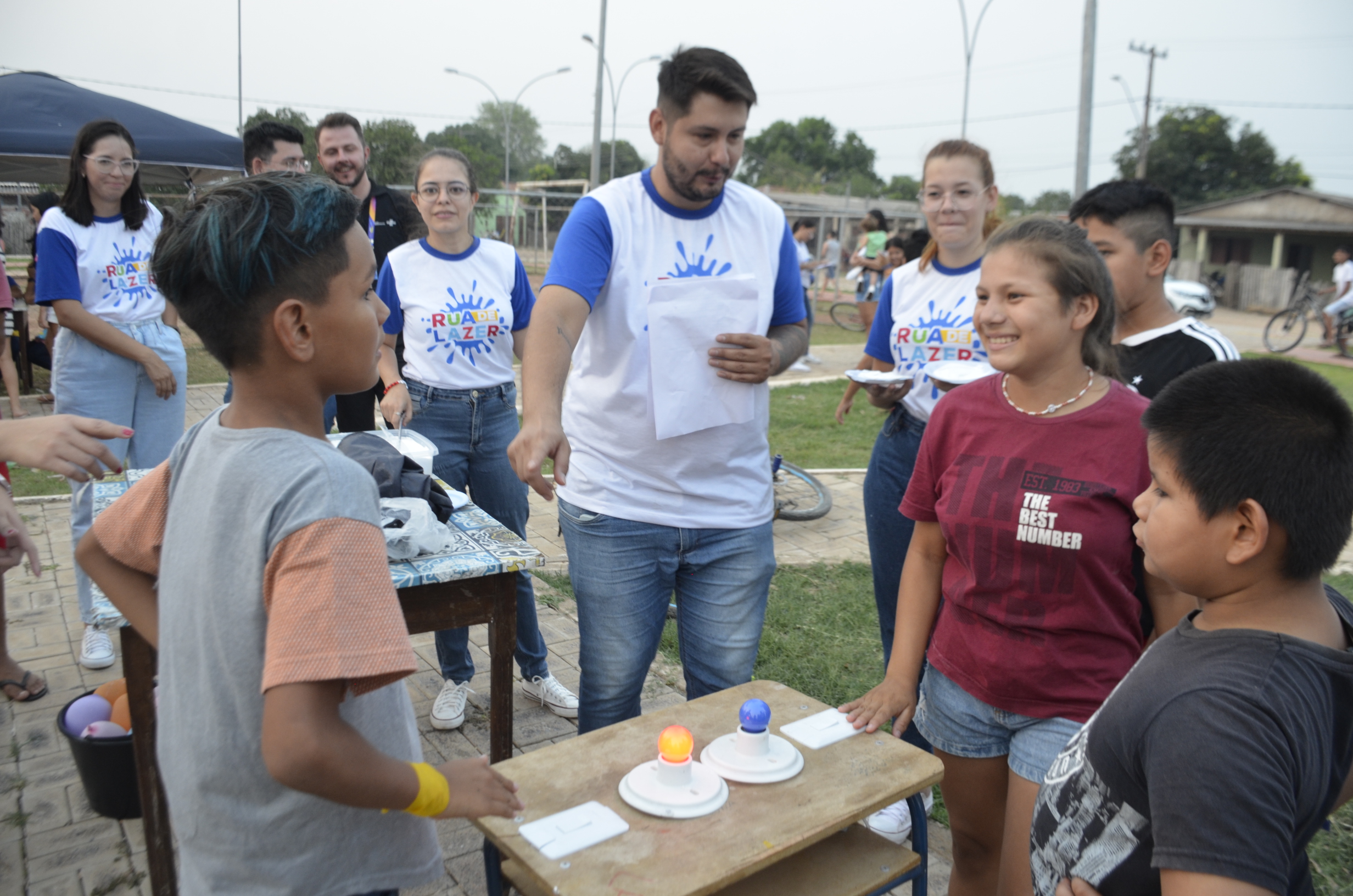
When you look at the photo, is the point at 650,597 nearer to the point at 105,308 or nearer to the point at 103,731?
the point at 103,731

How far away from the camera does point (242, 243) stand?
4.19ft

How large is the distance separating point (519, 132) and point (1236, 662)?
314ft

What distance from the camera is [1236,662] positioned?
47.6 inches

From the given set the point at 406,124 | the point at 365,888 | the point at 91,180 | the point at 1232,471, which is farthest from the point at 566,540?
the point at 406,124

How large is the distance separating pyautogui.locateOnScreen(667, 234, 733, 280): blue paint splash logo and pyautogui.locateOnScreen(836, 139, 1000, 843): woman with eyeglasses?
0.83m

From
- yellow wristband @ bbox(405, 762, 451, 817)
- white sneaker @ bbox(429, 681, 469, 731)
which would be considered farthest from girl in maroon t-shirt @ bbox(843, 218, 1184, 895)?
white sneaker @ bbox(429, 681, 469, 731)

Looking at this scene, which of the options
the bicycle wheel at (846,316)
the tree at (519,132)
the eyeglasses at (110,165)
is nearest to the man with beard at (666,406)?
the eyeglasses at (110,165)

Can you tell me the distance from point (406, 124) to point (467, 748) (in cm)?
3567

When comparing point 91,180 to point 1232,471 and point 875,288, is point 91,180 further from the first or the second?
point 875,288

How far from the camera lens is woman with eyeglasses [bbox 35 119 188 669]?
3.99 m

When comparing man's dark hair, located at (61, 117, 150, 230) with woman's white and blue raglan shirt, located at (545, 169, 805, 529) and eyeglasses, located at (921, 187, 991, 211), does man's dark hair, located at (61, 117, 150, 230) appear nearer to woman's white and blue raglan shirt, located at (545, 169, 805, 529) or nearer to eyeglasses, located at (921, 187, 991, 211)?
woman's white and blue raglan shirt, located at (545, 169, 805, 529)

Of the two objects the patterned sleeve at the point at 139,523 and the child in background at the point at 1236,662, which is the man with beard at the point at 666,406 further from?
the child in background at the point at 1236,662

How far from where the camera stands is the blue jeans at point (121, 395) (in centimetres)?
403

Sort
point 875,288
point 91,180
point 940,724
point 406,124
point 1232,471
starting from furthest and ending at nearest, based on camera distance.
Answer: point 406,124 < point 875,288 < point 91,180 < point 940,724 < point 1232,471
